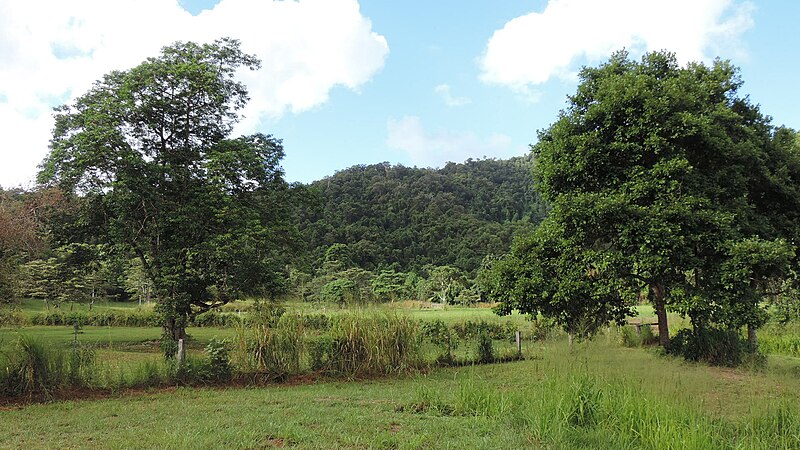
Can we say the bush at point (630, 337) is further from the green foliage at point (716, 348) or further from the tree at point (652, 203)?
the green foliage at point (716, 348)

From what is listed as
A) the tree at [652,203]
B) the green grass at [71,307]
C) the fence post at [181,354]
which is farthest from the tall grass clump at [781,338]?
the green grass at [71,307]

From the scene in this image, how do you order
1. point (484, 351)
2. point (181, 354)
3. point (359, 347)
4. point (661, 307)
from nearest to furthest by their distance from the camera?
point (181, 354) < point (359, 347) < point (661, 307) < point (484, 351)

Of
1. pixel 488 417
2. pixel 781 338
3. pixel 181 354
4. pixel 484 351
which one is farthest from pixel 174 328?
pixel 781 338

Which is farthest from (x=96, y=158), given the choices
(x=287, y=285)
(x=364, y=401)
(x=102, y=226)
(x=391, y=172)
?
(x=391, y=172)

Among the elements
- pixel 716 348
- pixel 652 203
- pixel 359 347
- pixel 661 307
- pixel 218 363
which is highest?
pixel 652 203

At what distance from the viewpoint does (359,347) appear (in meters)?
10.5

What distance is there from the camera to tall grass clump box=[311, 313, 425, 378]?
34.2 feet

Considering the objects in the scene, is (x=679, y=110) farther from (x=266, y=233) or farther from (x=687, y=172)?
(x=266, y=233)

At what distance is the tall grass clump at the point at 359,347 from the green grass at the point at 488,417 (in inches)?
97.8

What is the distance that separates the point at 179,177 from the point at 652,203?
523 inches

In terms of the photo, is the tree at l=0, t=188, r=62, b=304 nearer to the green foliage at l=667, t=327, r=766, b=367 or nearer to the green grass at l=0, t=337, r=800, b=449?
the green grass at l=0, t=337, r=800, b=449

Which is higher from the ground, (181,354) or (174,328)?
(181,354)

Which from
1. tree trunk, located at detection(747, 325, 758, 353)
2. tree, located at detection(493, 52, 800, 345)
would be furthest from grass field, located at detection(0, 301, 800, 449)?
tree trunk, located at detection(747, 325, 758, 353)

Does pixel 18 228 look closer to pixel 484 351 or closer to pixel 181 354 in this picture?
pixel 181 354
